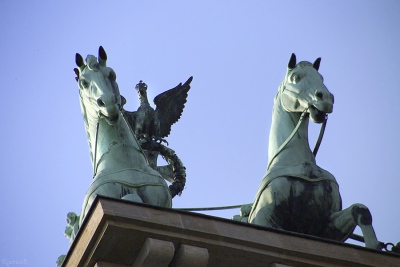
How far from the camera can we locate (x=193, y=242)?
1519 cm

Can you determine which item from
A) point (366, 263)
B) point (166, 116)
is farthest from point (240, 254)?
point (166, 116)

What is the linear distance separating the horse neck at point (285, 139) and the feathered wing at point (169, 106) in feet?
9.94

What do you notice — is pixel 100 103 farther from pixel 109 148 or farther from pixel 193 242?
pixel 193 242

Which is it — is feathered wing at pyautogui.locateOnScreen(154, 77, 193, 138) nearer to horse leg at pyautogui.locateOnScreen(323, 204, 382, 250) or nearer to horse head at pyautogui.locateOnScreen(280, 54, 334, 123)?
horse head at pyautogui.locateOnScreen(280, 54, 334, 123)

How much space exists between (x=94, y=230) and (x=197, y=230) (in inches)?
37.1

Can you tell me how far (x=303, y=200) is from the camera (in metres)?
16.8

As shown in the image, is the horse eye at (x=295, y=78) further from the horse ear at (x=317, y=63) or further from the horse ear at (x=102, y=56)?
the horse ear at (x=102, y=56)

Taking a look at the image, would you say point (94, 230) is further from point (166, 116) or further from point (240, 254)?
point (166, 116)

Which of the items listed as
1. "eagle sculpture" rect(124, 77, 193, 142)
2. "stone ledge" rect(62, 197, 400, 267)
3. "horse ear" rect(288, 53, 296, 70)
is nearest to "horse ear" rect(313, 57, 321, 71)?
"horse ear" rect(288, 53, 296, 70)

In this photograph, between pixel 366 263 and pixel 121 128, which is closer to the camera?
pixel 366 263

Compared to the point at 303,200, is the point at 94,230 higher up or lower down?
lower down

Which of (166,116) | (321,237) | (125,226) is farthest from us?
(166,116)

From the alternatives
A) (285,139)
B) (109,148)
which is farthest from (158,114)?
(285,139)

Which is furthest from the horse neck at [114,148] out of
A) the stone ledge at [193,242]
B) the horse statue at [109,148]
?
the stone ledge at [193,242]
